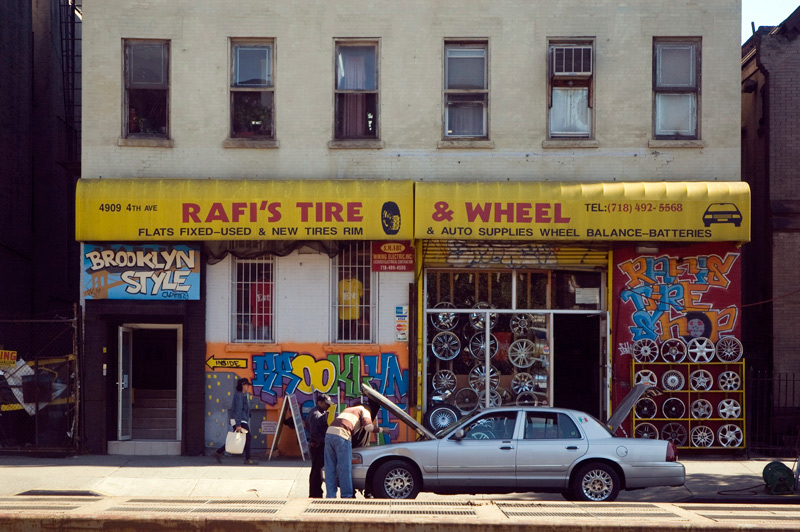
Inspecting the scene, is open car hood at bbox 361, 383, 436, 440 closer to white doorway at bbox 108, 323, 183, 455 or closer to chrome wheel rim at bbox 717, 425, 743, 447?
white doorway at bbox 108, 323, 183, 455

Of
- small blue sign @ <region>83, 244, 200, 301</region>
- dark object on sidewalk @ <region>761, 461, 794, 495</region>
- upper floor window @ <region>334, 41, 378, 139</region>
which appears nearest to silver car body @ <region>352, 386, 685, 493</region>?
dark object on sidewalk @ <region>761, 461, 794, 495</region>

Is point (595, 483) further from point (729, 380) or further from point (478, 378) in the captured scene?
point (729, 380)

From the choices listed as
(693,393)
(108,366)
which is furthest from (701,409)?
(108,366)

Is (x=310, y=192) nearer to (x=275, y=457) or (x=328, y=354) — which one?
(x=328, y=354)

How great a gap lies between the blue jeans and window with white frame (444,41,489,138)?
23.3 ft

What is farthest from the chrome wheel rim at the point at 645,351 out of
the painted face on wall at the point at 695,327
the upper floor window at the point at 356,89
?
the upper floor window at the point at 356,89

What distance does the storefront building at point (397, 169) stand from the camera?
16562 millimetres

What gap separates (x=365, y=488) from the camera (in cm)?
1208

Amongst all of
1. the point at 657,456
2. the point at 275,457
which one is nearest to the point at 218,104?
the point at 275,457

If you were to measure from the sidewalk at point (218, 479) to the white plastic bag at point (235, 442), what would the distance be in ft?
1.03

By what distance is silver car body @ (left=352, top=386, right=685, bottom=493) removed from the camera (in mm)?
12102

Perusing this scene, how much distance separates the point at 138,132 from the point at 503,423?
8994 mm

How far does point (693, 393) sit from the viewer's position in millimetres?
16406

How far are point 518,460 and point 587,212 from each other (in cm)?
540
